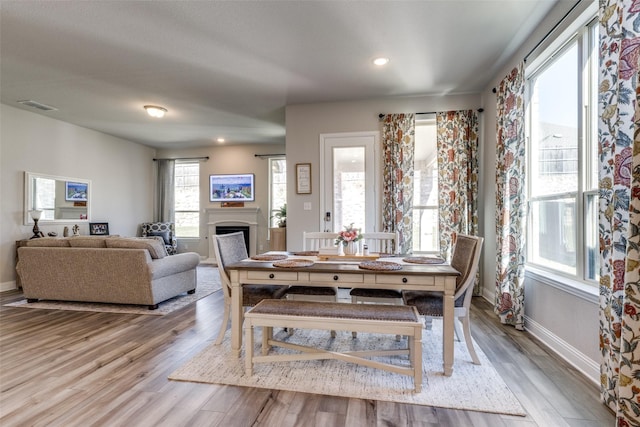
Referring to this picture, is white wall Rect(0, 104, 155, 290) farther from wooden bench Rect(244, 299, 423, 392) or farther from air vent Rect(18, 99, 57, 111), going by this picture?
wooden bench Rect(244, 299, 423, 392)

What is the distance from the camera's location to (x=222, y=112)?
4961 mm

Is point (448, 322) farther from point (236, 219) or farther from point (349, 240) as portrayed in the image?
point (236, 219)

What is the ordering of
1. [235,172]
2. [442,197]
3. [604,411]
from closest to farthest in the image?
1. [604,411]
2. [442,197]
3. [235,172]

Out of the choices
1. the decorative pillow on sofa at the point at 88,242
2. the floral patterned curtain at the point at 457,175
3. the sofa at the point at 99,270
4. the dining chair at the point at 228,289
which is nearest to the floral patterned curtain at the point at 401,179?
the floral patterned curtain at the point at 457,175

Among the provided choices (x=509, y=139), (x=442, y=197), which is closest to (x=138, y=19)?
(x=509, y=139)

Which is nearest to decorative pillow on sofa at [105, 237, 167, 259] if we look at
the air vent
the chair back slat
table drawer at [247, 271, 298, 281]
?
the chair back slat

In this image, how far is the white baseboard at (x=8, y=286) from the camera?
178 inches

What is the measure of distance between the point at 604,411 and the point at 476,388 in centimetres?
64

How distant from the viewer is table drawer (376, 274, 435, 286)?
2.08 metres

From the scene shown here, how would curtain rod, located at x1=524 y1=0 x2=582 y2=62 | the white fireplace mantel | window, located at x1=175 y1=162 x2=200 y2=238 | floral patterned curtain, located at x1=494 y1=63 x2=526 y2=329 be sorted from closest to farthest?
1. curtain rod, located at x1=524 y1=0 x2=582 y2=62
2. floral patterned curtain, located at x1=494 y1=63 x2=526 y2=329
3. the white fireplace mantel
4. window, located at x1=175 y1=162 x2=200 y2=238

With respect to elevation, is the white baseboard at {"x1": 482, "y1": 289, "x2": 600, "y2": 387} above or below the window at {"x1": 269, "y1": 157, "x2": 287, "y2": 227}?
below

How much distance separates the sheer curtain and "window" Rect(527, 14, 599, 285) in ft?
23.1

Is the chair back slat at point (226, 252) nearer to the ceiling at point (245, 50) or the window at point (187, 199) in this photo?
the ceiling at point (245, 50)

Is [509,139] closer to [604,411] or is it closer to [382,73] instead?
[382,73]
